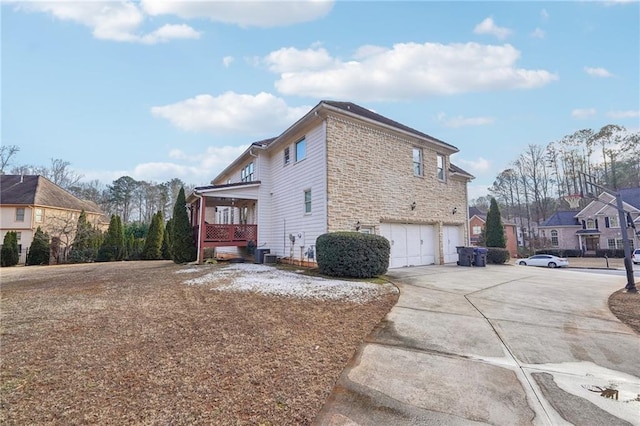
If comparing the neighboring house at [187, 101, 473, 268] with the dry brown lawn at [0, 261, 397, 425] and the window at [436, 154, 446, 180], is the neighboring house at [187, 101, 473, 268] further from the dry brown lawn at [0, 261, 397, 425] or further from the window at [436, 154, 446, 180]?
the dry brown lawn at [0, 261, 397, 425]

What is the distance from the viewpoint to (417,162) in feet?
47.4

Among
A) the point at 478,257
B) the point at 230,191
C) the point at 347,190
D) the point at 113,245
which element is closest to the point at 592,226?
the point at 478,257

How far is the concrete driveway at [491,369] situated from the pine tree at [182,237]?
36.8 feet

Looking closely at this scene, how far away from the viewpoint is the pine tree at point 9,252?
19.0 meters

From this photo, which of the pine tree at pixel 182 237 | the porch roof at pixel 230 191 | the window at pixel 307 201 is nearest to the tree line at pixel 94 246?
the pine tree at pixel 182 237

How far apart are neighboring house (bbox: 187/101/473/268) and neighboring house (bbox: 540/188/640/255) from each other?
2937cm

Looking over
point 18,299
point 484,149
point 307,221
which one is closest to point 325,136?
point 307,221

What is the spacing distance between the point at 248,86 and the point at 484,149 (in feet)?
52.0

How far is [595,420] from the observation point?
2.57 meters

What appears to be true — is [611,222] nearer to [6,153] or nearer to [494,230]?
[494,230]

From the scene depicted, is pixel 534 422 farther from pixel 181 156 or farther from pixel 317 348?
pixel 181 156

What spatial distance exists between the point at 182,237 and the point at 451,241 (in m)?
13.8

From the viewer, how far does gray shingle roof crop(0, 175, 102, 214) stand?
24.7 metres

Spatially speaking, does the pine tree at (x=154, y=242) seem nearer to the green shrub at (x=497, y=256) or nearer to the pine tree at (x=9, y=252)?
the pine tree at (x=9, y=252)
